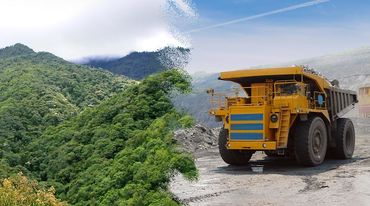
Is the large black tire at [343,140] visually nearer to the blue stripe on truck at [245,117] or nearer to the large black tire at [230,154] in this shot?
the large black tire at [230,154]

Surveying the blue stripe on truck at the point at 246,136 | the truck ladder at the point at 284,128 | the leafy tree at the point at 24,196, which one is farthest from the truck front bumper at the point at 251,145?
the leafy tree at the point at 24,196

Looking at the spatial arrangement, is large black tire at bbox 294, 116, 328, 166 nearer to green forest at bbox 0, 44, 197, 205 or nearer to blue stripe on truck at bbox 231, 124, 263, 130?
blue stripe on truck at bbox 231, 124, 263, 130

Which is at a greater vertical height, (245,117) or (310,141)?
(245,117)

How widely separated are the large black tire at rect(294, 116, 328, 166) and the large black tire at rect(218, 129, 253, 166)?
5.91ft

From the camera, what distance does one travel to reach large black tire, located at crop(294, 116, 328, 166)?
11881 mm

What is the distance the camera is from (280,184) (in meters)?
9.96

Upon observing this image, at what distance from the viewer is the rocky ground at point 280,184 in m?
8.53

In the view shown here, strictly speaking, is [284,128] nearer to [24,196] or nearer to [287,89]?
[287,89]

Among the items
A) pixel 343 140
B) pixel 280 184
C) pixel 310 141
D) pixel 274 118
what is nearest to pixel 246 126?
pixel 274 118

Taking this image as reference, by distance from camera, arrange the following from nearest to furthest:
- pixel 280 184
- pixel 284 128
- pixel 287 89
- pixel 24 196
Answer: pixel 24 196 < pixel 280 184 < pixel 284 128 < pixel 287 89

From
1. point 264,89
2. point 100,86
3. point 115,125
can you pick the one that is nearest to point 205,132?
point 100,86

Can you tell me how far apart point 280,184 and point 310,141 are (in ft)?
7.83

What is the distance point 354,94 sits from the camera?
15992mm

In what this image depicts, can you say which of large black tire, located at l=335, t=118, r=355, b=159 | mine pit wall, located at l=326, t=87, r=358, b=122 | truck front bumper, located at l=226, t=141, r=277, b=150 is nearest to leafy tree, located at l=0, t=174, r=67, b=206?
truck front bumper, located at l=226, t=141, r=277, b=150
